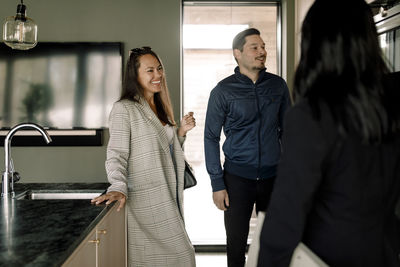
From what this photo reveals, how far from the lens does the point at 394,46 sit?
146 cm

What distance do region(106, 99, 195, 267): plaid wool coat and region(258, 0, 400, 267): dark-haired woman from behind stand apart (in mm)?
1049

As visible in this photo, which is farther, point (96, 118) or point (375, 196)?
point (96, 118)

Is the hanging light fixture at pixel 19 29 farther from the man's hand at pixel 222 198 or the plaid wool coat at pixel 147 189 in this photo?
the man's hand at pixel 222 198

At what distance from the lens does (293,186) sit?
83 centimetres

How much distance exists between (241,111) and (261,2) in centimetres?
181

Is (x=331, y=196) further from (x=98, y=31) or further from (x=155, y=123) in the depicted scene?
(x=98, y=31)

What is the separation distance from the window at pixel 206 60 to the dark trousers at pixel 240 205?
1370mm

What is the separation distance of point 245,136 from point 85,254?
1.14 metres

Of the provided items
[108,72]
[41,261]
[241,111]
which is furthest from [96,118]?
[41,261]

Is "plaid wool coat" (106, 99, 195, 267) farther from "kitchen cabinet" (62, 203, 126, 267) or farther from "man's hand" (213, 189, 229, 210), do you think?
"man's hand" (213, 189, 229, 210)

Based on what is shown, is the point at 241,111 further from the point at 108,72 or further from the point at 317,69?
the point at 108,72

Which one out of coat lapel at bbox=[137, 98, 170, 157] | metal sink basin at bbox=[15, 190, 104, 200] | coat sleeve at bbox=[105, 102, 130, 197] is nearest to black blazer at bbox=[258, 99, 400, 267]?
coat sleeve at bbox=[105, 102, 130, 197]

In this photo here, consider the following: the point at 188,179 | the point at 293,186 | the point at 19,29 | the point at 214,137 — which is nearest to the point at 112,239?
the point at 188,179

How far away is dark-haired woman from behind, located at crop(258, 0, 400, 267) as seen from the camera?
82 cm
